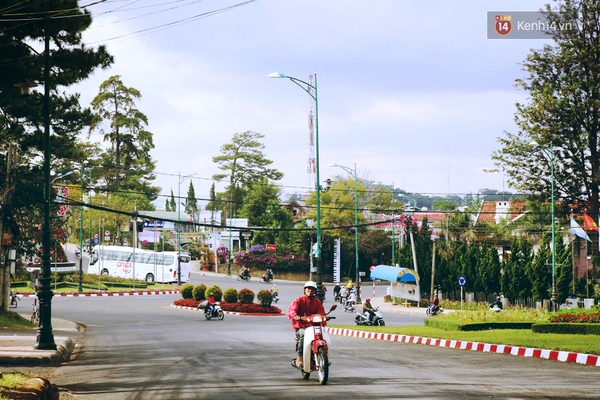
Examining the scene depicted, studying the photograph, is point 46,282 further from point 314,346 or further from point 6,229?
point 6,229

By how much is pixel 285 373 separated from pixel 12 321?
810 inches

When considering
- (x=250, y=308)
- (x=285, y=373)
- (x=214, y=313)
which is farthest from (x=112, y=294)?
(x=285, y=373)

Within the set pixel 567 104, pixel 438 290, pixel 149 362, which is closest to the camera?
pixel 149 362

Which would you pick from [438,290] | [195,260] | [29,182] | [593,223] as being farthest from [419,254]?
[195,260]

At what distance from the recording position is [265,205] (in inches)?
3920

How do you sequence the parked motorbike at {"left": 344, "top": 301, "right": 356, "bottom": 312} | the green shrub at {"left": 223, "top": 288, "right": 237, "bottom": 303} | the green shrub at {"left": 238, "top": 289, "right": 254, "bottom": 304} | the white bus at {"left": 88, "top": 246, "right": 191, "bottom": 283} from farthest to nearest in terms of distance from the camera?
the white bus at {"left": 88, "top": 246, "right": 191, "bottom": 283}, the parked motorbike at {"left": 344, "top": 301, "right": 356, "bottom": 312}, the green shrub at {"left": 223, "top": 288, "right": 237, "bottom": 303}, the green shrub at {"left": 238, "top": 289, "right": 254, "bottom": 304}

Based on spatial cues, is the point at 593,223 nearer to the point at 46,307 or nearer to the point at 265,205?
the point at 46,307

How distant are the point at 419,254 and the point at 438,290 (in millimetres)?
2975

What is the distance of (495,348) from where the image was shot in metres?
19.6

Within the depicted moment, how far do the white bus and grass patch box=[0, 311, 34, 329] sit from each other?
42.3 metres

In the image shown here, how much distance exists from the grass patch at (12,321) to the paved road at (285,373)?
709 cm

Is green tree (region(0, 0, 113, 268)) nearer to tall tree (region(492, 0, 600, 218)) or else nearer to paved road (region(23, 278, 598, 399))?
paved road (region(23, 278, 598, 399))

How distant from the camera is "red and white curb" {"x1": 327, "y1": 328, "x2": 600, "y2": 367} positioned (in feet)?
54.3

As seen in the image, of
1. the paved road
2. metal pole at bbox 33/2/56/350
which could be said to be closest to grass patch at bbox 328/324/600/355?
the paved road
